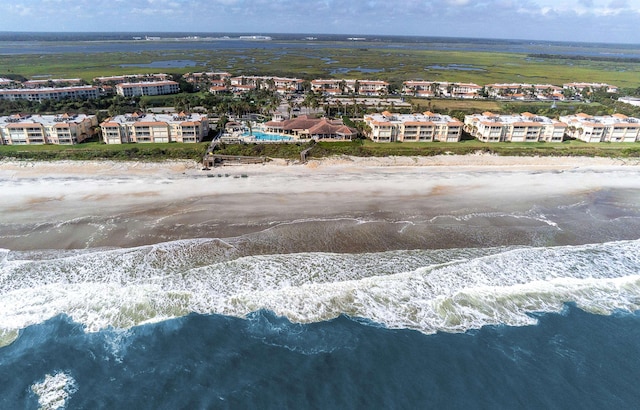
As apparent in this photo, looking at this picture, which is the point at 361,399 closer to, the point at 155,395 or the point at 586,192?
the point at 155,395

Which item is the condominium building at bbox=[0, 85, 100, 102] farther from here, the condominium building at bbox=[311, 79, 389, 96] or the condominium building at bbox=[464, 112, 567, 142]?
the condominium building at bbox=[464, 112, 567, 142]

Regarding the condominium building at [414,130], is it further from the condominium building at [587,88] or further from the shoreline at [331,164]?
the condominium building at [587,88]

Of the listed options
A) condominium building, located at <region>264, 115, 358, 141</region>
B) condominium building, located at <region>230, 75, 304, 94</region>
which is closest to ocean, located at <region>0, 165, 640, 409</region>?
condominium building, located at <region>264, 115, 358, 141</region>

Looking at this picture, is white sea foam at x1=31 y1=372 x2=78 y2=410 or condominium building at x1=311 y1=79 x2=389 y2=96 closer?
white sea foam at x1=31 y1=372 x2=78 y2=410

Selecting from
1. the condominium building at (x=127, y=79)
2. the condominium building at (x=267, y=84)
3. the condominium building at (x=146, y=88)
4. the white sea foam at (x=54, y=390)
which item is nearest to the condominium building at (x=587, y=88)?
the condominium building at (x=267, y=84)

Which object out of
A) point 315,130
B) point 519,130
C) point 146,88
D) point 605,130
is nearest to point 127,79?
point 146,88

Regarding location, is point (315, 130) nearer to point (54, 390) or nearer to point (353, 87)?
point (54, 390)
